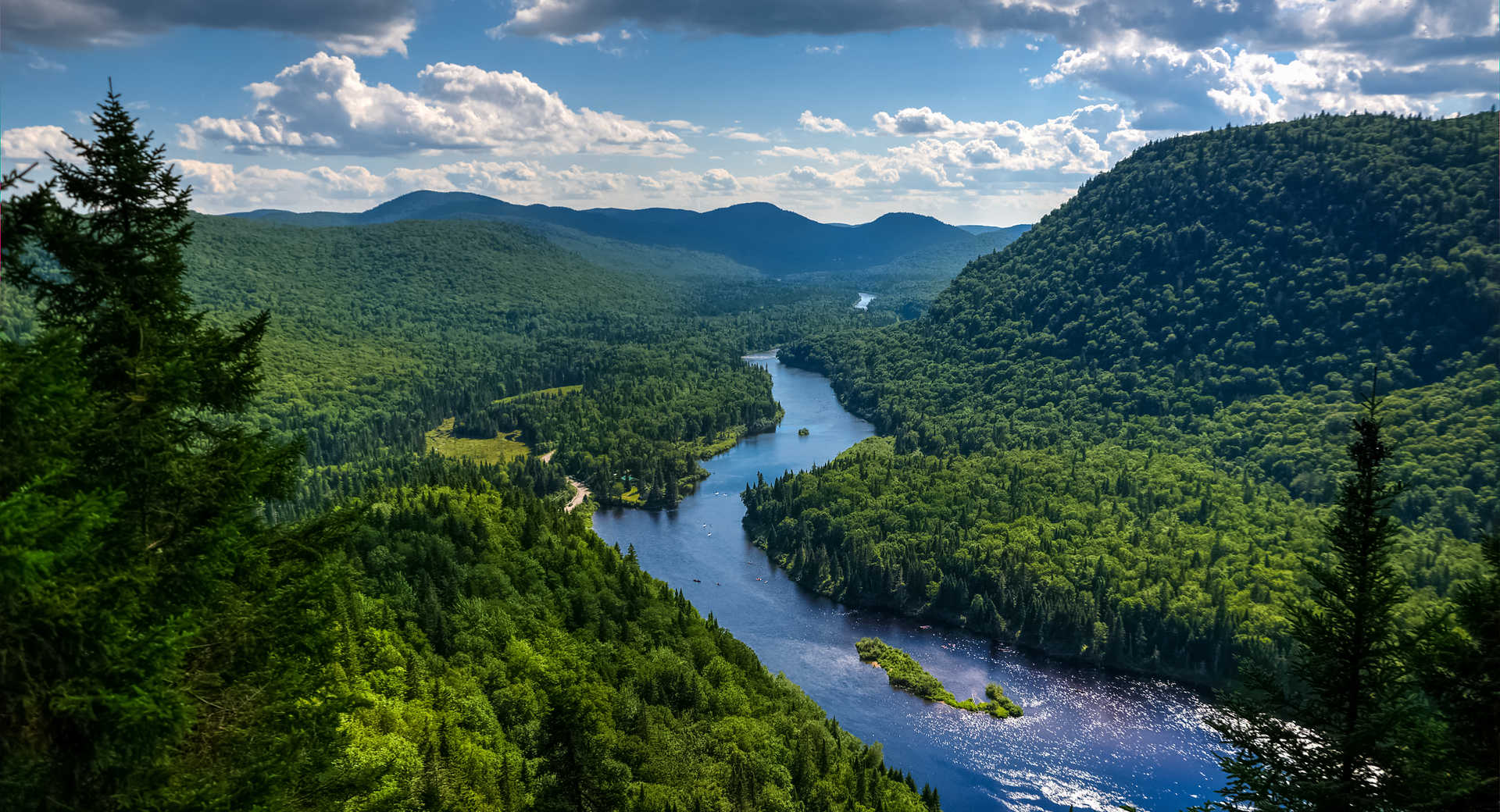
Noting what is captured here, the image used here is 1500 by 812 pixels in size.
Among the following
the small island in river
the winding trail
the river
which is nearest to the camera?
the river

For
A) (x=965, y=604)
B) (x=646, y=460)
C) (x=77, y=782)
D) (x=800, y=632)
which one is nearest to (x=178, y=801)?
(x=77, y=782)

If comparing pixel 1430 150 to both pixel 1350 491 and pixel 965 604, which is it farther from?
pixel 1350 491

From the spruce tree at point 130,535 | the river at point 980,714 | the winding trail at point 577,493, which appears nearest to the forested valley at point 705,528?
the spruce tree at point 130,535

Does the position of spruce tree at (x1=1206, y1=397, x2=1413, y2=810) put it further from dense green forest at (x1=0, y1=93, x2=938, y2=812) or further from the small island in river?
the small island in river

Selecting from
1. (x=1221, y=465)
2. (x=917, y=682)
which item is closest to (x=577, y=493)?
(x=917, y=682)

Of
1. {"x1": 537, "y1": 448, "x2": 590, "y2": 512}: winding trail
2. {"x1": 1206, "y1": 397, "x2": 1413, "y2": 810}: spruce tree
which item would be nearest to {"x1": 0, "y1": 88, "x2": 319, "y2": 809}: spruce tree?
{"x1": 1206, "y1": 397, "x2": 1413, "y2": 810}: spruce tree

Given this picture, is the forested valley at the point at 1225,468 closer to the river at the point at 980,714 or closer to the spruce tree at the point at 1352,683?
the river at the point at 980,714
